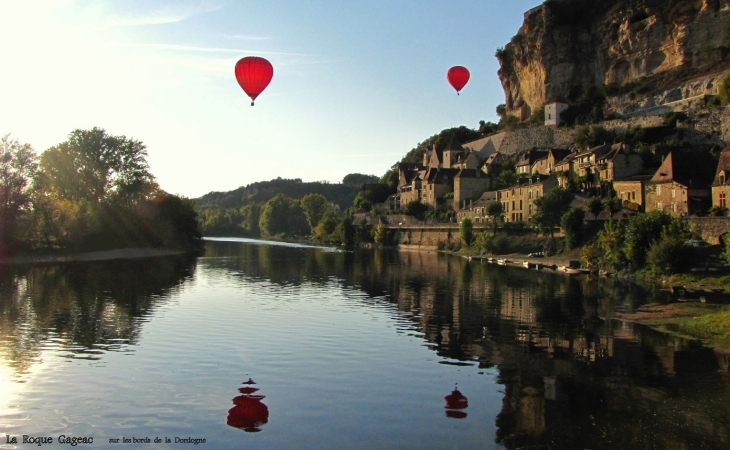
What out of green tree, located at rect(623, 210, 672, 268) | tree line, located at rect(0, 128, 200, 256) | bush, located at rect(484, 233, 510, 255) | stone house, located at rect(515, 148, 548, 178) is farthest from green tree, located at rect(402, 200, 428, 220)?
green tree, located at rect(623, 210, 672, 268)

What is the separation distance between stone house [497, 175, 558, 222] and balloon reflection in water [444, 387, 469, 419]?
61589 millimetres

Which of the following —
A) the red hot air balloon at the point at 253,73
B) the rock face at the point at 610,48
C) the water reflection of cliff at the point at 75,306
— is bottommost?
the water reflection of cliff at the point at 75,306

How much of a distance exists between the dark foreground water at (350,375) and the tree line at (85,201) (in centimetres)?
2957

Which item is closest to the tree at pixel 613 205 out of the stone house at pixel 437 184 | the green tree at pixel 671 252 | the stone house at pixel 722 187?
the stone house at pixel 722 187

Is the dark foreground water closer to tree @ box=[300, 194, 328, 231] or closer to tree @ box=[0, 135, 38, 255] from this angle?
tree @ box=[0, 135, 38, 255]

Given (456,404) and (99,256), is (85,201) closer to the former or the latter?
(99,256)

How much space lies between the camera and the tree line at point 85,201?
198ft

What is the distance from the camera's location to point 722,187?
51.6 m

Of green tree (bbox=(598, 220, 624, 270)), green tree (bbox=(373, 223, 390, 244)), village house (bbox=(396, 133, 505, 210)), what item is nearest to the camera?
green tree (bbox=(598, 220, 624, 270))

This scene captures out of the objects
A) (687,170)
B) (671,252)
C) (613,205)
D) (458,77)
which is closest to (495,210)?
(613,205)

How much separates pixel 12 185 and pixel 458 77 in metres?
45.5

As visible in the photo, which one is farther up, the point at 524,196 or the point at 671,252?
the point at 524,196

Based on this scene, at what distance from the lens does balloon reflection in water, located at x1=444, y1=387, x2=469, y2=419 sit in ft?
48.5

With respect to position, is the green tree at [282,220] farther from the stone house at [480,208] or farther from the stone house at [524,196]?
the stone house at [524,196]
